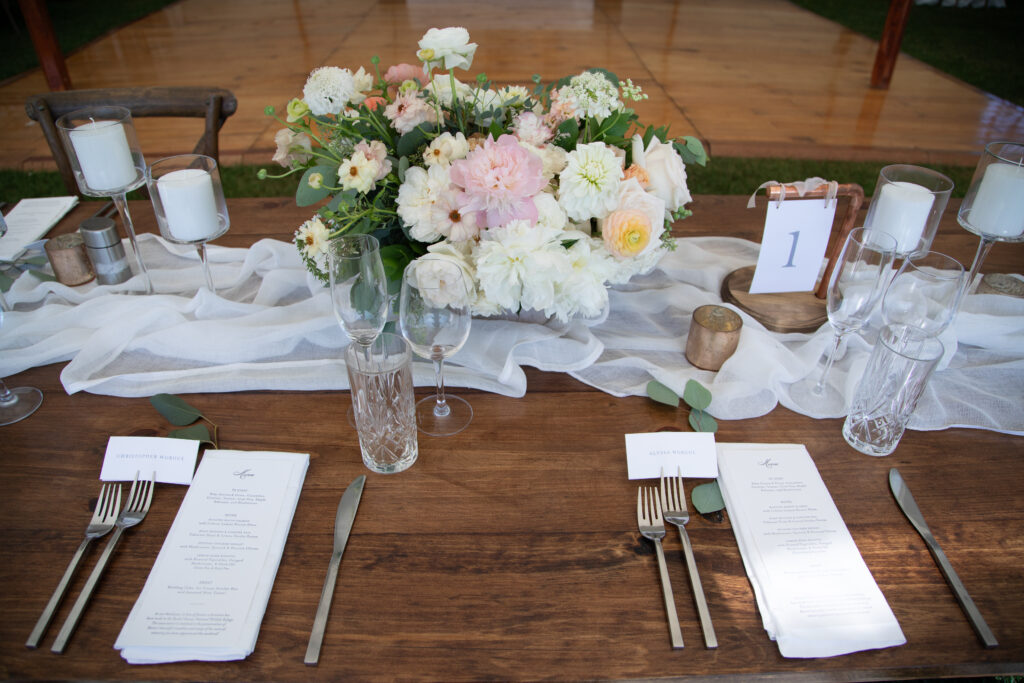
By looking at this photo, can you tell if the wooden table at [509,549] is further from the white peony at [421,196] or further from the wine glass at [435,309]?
the white peony at [421,196]

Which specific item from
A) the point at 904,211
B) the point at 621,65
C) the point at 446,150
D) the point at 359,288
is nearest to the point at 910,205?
the point at 904,211

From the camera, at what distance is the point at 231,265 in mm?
1308

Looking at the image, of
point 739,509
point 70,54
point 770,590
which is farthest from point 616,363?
point 70,54

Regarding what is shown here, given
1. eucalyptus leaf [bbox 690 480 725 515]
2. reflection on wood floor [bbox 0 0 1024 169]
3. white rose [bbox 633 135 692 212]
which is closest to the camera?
eucalyptus leaf [bbox 690 480 725 515]

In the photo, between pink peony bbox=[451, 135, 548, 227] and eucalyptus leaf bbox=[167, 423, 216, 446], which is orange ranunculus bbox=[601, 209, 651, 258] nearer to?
pink peony bbox=[451, 135, 548, 227]

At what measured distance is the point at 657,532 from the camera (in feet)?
2.55

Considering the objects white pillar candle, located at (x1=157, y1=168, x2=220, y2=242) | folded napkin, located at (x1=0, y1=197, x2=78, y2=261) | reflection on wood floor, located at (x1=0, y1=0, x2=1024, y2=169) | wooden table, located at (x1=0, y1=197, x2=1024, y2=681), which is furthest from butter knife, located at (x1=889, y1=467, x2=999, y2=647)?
reflection on wood floor, located at (x1=0, y1=0, x2=1024, y2=169)

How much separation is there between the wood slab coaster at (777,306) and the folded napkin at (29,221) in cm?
137

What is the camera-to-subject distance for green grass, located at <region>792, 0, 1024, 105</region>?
4.37 meters

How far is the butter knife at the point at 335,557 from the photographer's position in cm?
66

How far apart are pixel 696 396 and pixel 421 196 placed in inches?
19.0

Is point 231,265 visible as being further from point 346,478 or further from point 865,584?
point 865,584

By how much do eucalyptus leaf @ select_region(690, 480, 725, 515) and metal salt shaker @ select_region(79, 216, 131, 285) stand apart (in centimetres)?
108

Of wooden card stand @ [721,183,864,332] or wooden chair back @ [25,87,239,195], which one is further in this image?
wooden chair back @ [25,87,239,195]
